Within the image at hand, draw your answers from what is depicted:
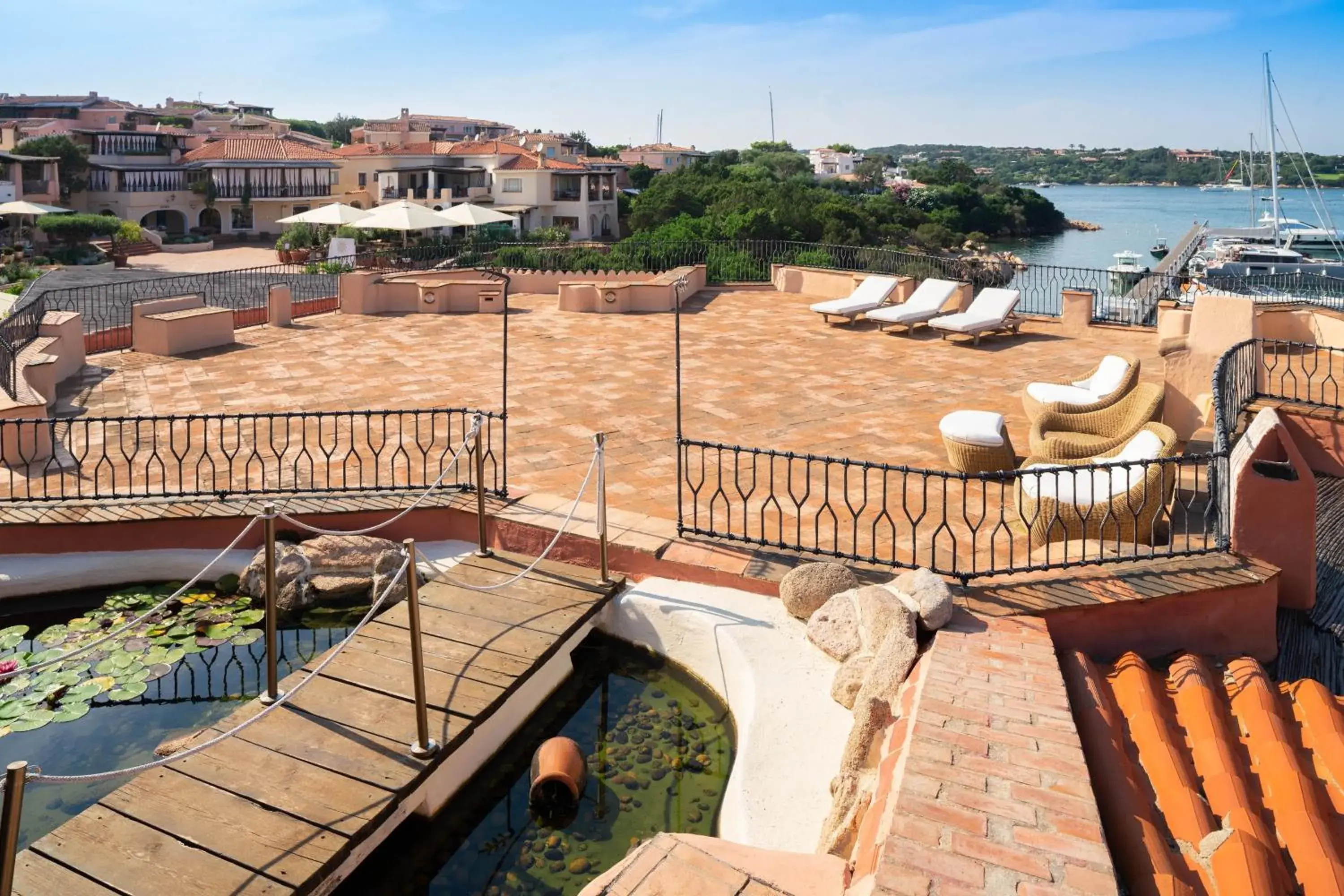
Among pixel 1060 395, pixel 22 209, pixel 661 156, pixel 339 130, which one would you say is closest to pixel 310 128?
pixel 339 130

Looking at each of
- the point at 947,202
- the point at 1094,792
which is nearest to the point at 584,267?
the point at 1094,792

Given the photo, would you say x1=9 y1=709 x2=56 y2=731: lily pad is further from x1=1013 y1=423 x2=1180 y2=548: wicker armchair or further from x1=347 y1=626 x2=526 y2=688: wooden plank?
x1=1013 y1=423 x2=1180 y2=548: wicker armchair

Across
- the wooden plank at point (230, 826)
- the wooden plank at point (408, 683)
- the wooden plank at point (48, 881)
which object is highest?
the wooden plank at point (408, 683)

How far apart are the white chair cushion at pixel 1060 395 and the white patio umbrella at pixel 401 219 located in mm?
13648

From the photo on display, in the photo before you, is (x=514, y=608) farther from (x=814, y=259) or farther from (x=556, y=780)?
(x=814, y=259)

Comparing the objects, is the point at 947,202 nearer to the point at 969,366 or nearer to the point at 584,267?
the point at 584,267

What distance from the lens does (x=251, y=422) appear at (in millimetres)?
10469

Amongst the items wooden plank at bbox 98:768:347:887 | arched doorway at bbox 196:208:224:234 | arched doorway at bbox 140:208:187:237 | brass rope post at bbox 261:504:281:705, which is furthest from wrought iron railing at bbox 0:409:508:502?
arched doorway at bbox 140:208:187:237

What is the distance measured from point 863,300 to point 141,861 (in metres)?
14.0

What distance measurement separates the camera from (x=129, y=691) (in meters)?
6.46

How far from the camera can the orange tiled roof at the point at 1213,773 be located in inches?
143

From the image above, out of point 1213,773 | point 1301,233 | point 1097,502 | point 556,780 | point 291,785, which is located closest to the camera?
point 1213,773

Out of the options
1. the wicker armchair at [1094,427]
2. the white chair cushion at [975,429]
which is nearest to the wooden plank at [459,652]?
the white chair cushion at [975,429]

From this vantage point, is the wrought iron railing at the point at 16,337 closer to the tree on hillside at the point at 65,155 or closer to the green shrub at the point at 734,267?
the green shrub at the point at 734,267
